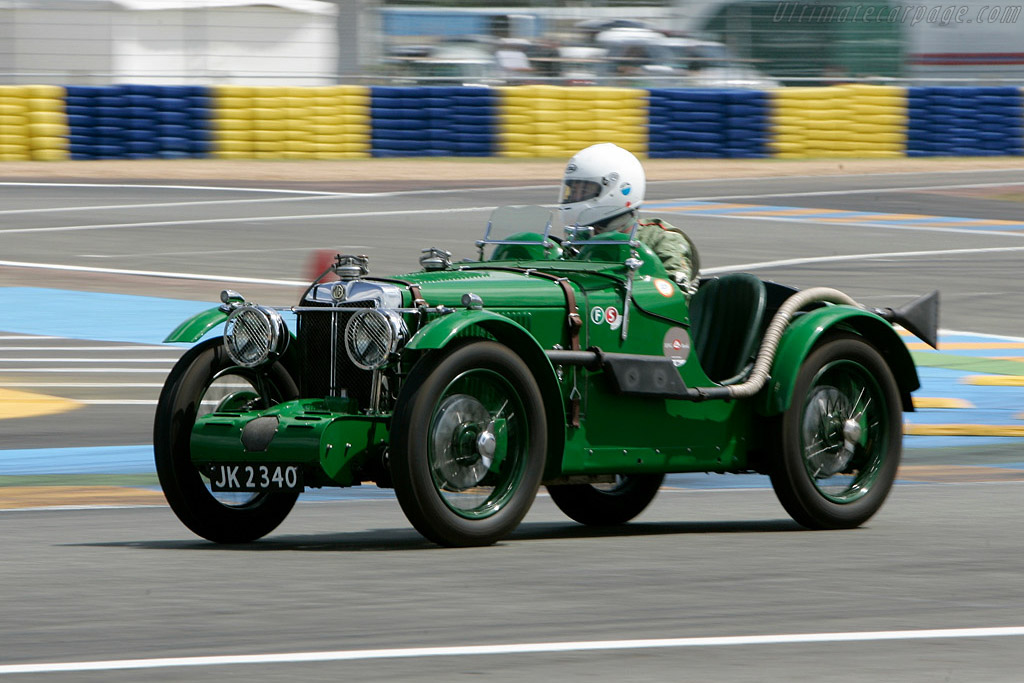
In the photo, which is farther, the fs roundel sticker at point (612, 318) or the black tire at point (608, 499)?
the black tire at point (608, 499)

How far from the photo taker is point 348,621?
5777mm

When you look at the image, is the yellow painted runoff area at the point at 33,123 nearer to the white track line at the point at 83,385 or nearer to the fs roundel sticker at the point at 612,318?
the white track line at the point at 83,385

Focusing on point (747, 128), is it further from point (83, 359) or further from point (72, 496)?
point (72, 496)

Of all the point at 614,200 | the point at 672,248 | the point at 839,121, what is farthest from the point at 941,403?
the point at 839,121

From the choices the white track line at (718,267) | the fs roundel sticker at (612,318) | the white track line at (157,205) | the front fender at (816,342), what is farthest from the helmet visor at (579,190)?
the white track line at (157,205)

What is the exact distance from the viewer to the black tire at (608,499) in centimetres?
869

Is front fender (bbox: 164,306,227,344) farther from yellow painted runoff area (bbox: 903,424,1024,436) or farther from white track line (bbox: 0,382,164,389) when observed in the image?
white track line (bbox: 0,382,164,389)

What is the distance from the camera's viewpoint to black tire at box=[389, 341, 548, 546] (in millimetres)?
6918

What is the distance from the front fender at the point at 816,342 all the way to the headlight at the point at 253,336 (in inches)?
82.7

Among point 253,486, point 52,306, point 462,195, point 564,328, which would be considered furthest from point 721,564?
point 462,195

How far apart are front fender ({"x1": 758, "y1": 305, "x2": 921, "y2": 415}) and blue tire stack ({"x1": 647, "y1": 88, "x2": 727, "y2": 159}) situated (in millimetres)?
23988

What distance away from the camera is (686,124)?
3297 centimetres

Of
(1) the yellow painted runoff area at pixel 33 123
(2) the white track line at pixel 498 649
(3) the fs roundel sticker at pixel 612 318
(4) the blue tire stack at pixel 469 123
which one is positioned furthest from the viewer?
(4) the blue tire stack at pixel 469 123

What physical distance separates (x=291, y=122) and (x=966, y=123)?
1211 centimetres
